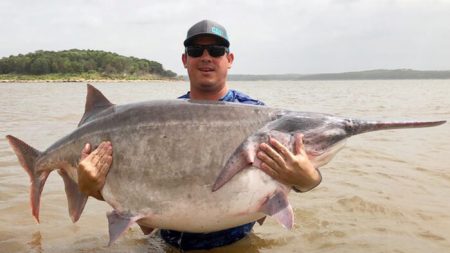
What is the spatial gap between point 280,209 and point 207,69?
179cm

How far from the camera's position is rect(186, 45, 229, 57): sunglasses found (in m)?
4.35

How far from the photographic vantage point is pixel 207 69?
14.4 feet

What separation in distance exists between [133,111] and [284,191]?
4.56ft

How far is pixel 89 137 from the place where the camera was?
3656 millimetres

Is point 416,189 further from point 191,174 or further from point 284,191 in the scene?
point 191,174

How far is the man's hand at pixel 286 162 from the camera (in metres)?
3.13

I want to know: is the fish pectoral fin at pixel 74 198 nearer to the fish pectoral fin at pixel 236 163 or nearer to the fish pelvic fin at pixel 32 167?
the fish pelvic fin at pixel 32 167

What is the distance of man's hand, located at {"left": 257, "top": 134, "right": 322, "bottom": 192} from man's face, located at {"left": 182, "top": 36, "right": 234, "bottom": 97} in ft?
4.71

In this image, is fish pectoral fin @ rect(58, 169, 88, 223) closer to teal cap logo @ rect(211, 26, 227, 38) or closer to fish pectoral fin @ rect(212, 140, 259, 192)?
fish pectoral fin @ rect(212, 140, 259, 192)

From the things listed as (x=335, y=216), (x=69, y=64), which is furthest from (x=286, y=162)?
(x=69, y=64)

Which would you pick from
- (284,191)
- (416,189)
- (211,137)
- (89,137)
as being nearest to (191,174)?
(211,137)

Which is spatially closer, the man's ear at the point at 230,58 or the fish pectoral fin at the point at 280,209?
the fish pectoral fin at the point at 280,209

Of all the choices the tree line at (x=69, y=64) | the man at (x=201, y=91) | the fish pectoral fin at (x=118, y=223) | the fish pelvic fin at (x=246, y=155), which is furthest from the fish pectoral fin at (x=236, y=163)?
the tree line at (x=69, y=64)

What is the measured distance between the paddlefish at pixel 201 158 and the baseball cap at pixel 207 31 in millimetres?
947
